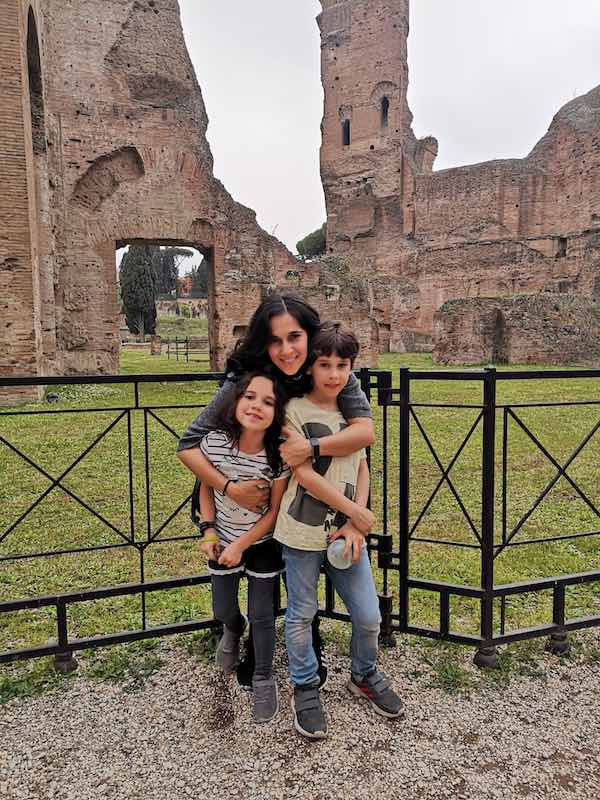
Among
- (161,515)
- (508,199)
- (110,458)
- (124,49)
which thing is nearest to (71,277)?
(124,49)

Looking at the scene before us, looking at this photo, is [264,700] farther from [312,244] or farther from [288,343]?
[312,244]

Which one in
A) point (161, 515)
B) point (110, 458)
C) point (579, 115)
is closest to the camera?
point (161, 515)

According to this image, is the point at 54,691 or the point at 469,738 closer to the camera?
the point at 469,738

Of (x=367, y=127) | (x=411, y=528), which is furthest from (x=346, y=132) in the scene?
(x=411, y=528)

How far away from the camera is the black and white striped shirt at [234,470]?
87.3 inches

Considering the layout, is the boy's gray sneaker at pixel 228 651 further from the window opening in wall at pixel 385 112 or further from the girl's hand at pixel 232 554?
the window opening in wall at pixel 385 112

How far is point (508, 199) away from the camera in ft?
106

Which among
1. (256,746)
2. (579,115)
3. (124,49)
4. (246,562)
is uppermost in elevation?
(579,115)

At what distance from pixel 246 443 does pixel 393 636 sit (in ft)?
4.11

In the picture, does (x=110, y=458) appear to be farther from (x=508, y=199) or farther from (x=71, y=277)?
(x=508, y=199)

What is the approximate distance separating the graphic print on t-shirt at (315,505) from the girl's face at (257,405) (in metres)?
0.15

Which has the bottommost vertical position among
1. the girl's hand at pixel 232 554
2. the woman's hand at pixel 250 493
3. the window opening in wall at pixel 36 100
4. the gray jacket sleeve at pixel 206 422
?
the girl's hand at pixel 232 554

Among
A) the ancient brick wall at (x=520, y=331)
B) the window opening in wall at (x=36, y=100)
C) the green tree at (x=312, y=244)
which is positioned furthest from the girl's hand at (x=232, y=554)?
the green tree at (x=312, y=244)

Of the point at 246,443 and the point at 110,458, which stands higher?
the point at 246,443
